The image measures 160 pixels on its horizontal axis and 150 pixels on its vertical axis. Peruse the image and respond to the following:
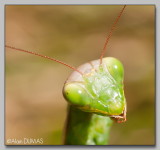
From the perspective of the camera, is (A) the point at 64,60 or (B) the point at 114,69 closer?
(B) the point at 114,69

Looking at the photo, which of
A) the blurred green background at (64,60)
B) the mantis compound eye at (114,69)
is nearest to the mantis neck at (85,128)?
the mantis compound eye at (114,69)

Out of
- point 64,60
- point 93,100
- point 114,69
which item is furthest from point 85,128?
point 64,60

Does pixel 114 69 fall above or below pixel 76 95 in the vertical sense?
above

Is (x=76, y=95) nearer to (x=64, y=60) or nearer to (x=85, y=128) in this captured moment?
(x=85, y=128)

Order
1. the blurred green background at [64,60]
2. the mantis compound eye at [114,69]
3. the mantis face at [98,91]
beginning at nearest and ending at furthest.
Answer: the mantis face at [98,91]
the mantis compound eye at [114,69]
the blurred green background at [64,60]

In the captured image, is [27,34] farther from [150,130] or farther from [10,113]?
[150,130]

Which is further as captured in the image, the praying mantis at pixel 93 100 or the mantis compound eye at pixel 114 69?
the mantis compound eye at pixel 114 69

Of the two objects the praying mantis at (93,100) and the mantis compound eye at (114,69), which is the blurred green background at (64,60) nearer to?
the praying mantis at (93,100)
